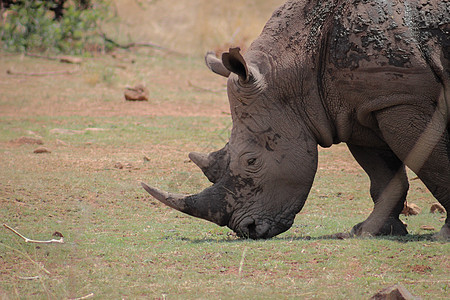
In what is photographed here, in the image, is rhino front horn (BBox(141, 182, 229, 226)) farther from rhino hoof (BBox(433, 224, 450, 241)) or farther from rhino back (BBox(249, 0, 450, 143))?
rhino hoof (BBox(433, 224, 450, 241))

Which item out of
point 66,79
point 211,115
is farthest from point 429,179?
point 66,79

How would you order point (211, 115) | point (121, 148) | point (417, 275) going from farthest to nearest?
point (211, 115), point (121, 148), point (417, 275)

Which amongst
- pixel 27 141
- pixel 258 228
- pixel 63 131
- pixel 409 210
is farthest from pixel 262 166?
pixel 63 131

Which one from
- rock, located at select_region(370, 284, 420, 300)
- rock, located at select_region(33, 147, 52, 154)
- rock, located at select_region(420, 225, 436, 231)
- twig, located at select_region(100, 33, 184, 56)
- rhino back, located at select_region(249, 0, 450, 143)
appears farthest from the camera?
twig, located at select_region(100, 33, 184, 56)

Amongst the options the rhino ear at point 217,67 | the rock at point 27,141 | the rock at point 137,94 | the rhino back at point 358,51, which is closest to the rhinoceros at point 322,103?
the rhino back at point 358,51

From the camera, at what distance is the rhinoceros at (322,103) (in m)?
5.39

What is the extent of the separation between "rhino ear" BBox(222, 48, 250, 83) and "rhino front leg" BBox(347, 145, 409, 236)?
1.41m

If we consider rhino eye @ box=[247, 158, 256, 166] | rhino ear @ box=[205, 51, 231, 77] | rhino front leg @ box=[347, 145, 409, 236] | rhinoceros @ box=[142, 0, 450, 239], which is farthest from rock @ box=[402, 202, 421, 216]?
rhino ear @ box=[205, 51, 231, 77]

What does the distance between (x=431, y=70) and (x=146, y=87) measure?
10007 mm

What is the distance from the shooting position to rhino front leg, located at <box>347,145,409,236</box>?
6320 millimetres

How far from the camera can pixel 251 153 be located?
5812mm

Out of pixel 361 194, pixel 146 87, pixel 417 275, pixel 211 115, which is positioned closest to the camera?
pixel 417 275

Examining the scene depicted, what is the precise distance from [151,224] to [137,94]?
7713mm

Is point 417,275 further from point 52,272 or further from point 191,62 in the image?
point 191,62
